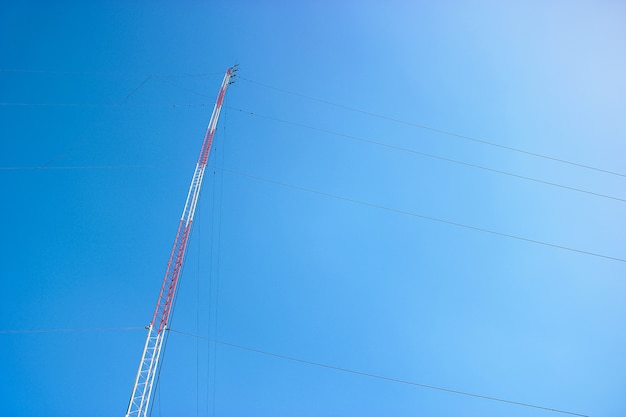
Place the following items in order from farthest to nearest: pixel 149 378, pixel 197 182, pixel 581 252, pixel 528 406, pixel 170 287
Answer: pixel 581 252 → pixel 528 406 → pixel 197 182 → pixel 170 287 → pixel 149 378

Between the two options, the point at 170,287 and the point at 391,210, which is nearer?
the point at 170,287

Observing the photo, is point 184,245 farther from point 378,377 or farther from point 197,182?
point 378,377

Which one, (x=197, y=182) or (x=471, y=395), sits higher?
(x=197, y=182)

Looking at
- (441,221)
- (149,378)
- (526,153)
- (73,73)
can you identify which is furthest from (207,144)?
(526,153)

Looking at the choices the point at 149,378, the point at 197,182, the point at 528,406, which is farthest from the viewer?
the point at 528,406

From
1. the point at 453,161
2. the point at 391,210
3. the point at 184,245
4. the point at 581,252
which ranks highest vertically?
the point at 453,161

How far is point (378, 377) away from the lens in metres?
23.5

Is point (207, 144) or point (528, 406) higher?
point (207, 144)

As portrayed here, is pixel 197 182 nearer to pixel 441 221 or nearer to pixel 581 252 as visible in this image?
pixel 441 221

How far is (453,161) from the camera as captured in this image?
25109 millimetres

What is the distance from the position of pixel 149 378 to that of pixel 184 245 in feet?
21.5

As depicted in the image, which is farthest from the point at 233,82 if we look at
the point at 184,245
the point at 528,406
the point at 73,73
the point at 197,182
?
the point at 528,406

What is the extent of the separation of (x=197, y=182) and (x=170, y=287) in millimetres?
6232

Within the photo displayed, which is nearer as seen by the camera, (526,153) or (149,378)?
(149,378)
